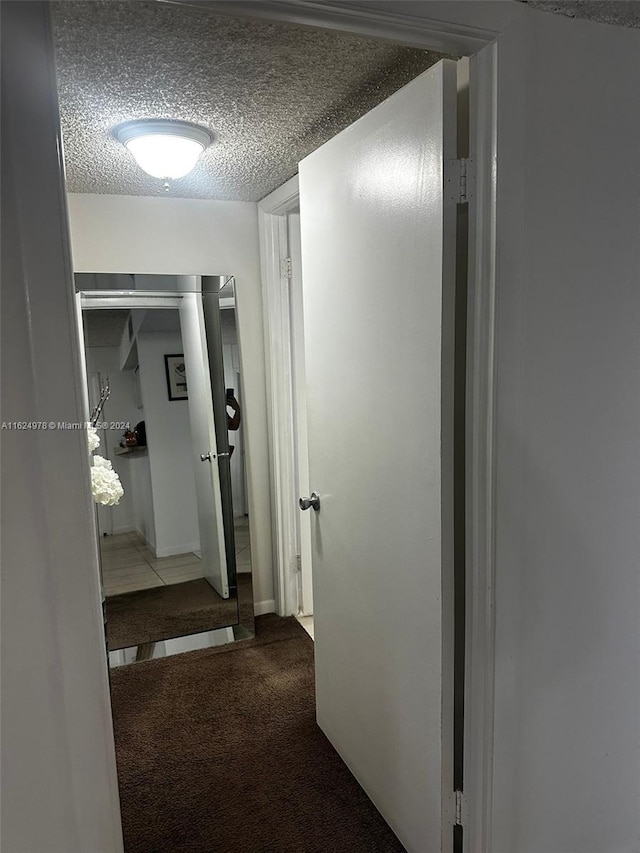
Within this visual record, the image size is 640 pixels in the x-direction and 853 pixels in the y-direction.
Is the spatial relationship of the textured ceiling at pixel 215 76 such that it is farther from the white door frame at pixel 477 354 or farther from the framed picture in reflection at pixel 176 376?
the framed picture in reflection at pixel 176 376

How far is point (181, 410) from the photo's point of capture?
9.30 ft

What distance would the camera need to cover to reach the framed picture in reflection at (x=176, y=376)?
2771mm

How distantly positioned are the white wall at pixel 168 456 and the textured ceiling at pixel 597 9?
196 cm

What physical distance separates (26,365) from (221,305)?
189 centimetres

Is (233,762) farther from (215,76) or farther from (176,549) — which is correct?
(215,76)

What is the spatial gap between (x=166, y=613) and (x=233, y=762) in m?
0.97

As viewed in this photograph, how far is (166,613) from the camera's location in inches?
114

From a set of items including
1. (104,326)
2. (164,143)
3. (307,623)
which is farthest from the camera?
(307,623)

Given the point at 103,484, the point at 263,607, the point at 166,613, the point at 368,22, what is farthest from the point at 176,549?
the point at 368,22

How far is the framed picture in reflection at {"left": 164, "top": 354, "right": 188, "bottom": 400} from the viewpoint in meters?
2.77

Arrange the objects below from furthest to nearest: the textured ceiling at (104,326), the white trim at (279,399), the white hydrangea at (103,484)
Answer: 1. the white trim at (279,399)
2. the textured ceiling at (104,326)
3. the white hydrangea at (103,484)

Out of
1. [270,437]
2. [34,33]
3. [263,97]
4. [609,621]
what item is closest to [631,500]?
[609,621]

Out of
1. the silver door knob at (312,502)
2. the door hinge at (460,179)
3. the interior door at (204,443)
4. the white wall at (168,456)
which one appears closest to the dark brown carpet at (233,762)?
the interior door at (204,443)

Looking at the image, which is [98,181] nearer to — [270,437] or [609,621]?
[270,437]
